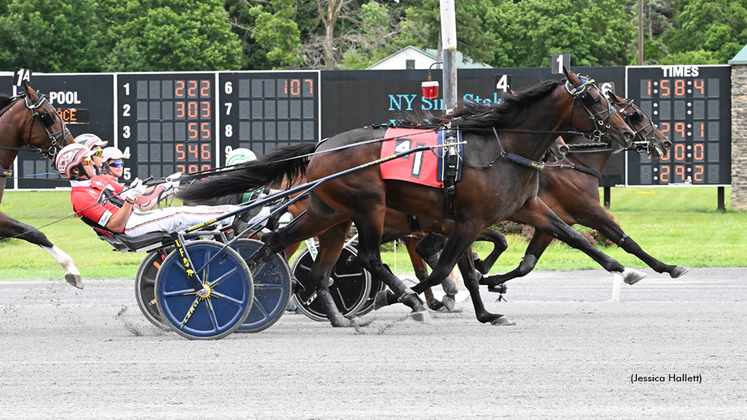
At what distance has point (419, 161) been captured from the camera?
765 centimetres

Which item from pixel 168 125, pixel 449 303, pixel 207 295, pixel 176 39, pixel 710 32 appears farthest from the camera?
pixel 710 32

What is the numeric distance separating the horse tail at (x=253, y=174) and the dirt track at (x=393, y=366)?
3.73ft

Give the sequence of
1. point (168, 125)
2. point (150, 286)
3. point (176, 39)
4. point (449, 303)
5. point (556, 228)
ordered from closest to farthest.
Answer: point (150, 286)
point (556, 228)
point (449, 303)
point (168, 125)
point (176, 39)

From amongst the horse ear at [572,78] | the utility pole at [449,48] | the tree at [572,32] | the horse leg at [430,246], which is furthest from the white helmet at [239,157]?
the tree at [572,32]

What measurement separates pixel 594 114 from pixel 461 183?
3.75ft

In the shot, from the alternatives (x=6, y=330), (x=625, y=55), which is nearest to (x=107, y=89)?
(x=6, y=330)

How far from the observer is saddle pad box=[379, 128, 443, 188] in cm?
762

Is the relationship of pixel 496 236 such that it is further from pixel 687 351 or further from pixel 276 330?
pixel 687 351

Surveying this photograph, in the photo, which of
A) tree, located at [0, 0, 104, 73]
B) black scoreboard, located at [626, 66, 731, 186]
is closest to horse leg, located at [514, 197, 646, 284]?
black scoreboard, located at [626, 66, 731, 186]

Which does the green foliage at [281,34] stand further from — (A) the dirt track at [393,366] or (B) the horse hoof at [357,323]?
(B) the horse hoof at [357,323]

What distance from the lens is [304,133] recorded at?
19.4 m

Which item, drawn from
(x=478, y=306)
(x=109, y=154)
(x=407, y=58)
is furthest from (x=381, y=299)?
(x=407, y=58)

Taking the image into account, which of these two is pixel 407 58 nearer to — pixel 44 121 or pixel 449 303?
pixel 449 303

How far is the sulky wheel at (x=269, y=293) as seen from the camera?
779 cm
